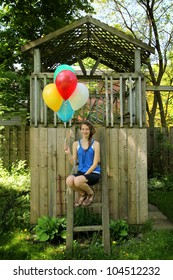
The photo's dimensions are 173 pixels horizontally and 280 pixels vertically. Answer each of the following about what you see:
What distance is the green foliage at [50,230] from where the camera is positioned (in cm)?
487

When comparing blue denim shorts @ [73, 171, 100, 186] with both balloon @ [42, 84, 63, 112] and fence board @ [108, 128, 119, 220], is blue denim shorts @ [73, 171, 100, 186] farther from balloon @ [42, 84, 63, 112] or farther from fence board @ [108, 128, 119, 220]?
balloon @ [42, 84, 63, 112]

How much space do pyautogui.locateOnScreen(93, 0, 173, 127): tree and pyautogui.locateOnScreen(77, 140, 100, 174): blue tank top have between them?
943cm

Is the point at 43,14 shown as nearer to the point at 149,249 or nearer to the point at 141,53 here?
the point at 141,53

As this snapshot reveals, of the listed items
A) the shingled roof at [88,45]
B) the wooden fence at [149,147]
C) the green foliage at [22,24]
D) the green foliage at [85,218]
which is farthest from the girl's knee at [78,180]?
the green foliage at [22,24]

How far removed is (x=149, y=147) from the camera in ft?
36.9

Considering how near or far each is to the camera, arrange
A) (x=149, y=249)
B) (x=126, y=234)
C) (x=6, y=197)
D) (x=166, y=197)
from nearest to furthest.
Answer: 1. (x=149, y=249)
2. (x=126, y=234)
3. (x=6, y=197)
4. (x=166, y=197)

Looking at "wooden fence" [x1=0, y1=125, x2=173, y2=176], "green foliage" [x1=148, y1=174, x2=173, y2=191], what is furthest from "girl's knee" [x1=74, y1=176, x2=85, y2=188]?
"wooden fence" [x1=0, y1=125, x2=173, y2=176]

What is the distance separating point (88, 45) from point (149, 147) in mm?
4435

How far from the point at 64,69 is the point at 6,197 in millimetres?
4098

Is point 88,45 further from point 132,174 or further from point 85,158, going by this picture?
point 85,158

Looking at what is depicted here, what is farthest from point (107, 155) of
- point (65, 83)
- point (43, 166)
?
point (65, 83)

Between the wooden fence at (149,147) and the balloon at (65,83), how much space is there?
6.30 metres

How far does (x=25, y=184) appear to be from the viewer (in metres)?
8.51
